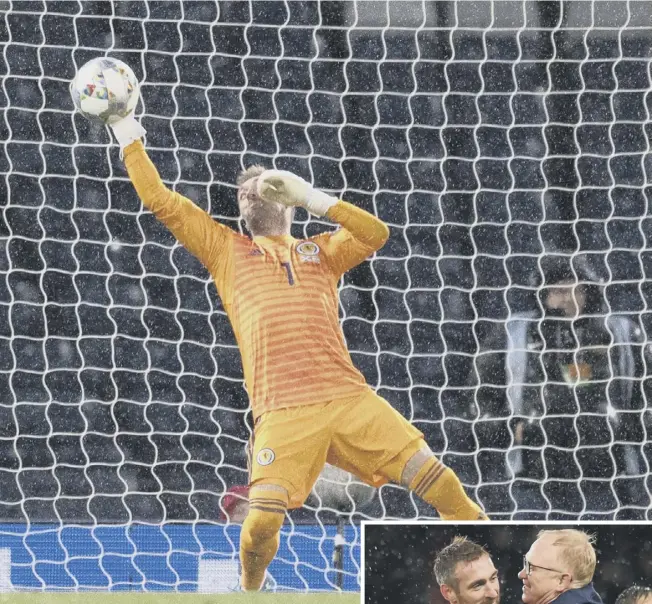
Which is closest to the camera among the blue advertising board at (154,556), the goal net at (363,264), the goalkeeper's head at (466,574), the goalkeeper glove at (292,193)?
the goalkeeper's head at (466,574)

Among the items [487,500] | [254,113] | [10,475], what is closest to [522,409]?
[487,500]

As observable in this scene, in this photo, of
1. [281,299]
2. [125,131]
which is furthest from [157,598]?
[125,131]

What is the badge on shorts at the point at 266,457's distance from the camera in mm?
3490

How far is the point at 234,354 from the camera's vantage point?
16.5 ft

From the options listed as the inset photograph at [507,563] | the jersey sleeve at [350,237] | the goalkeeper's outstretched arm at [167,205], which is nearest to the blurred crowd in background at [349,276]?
the jersey sleeve at [350,237]

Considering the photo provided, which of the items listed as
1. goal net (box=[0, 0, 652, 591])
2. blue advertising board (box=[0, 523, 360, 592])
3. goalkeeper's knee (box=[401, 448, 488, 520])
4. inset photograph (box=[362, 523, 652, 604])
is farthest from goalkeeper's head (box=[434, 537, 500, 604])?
goal net (box=[0, 0, 652, 591])

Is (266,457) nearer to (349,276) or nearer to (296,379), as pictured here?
(296,379)

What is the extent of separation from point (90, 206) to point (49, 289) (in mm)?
383

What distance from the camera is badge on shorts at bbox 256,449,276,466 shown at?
11.5 feet

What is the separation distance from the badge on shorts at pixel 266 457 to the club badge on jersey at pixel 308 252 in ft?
1.75

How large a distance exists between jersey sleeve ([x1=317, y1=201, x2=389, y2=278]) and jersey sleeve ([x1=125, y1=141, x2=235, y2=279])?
28cm

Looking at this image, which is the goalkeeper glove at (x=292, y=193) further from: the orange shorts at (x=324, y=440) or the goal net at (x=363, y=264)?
the goal net at (x=363, y=264)

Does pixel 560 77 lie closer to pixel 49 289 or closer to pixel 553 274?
pixel 553 274

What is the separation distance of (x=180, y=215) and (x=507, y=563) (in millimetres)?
1316
